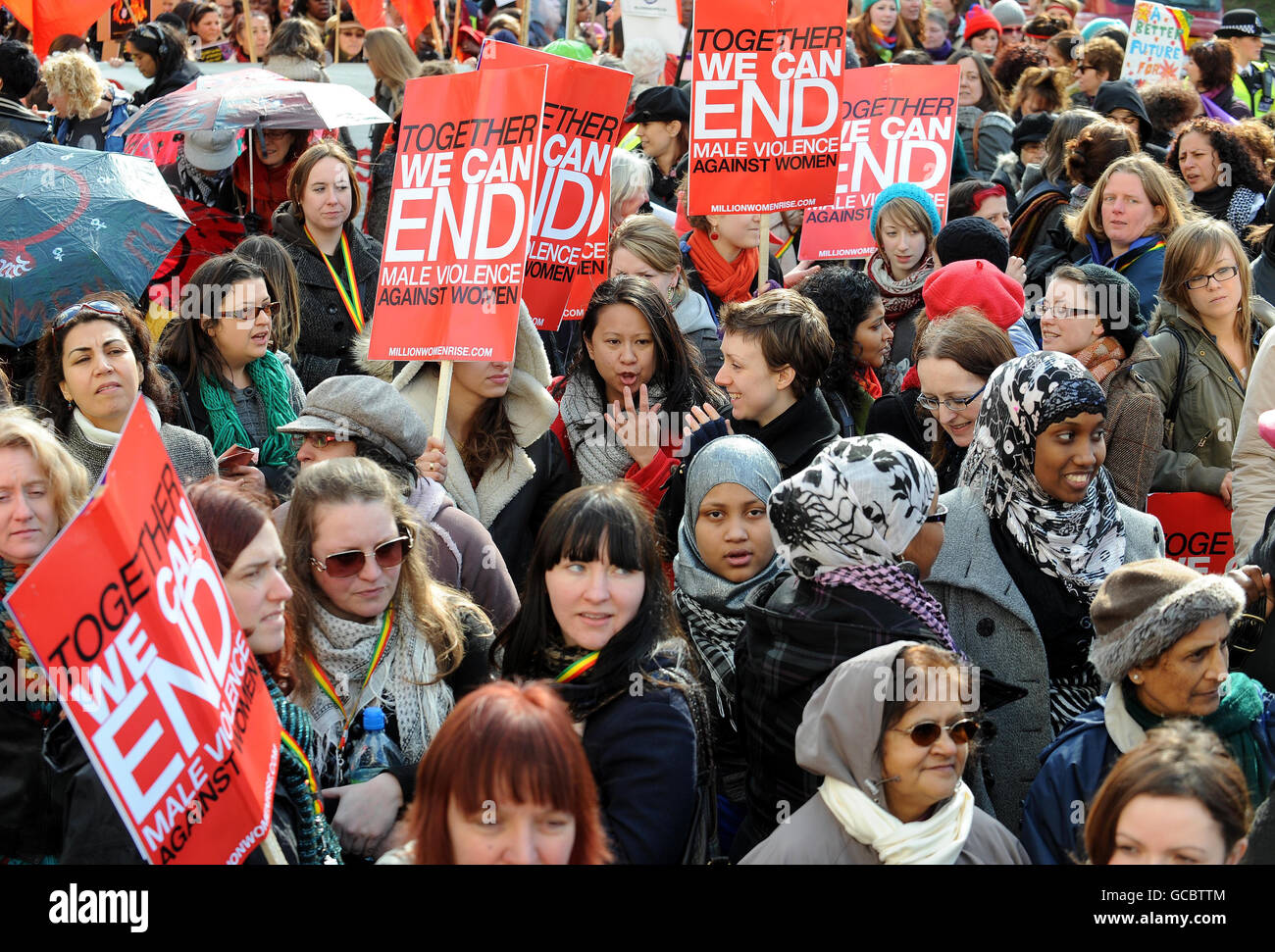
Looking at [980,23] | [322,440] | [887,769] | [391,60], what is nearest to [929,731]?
[887,769]

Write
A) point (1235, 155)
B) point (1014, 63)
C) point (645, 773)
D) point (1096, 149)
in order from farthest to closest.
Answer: point (1014, 63)
point (1235, 155)
point (1096, 149)
point (645, 773)

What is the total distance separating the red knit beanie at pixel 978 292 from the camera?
18.2ft

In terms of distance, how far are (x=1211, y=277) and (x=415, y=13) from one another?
9.63 metres

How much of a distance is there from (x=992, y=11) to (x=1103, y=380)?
33.6ft

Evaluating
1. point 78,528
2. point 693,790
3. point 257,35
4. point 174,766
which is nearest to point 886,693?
point 693,790

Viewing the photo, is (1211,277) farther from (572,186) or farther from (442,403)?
(442,403)

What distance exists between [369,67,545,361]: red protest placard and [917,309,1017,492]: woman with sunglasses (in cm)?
137

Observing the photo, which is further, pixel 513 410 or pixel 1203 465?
pixel 1203 465

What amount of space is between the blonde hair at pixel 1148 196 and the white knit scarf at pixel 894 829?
421 centimetres

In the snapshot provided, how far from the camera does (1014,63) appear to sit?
11117 millimetres

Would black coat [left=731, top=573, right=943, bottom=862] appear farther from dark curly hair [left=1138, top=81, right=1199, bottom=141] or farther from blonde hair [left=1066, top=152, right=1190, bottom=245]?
dark curly hair [left=1138, top=81, right=1199, bottom=141]

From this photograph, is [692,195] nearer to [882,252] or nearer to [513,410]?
[882,252]

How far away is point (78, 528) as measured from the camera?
2.29 meters

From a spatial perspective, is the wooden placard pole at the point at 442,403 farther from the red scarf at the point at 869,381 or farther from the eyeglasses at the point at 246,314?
the red scarf at the point at 869,381
